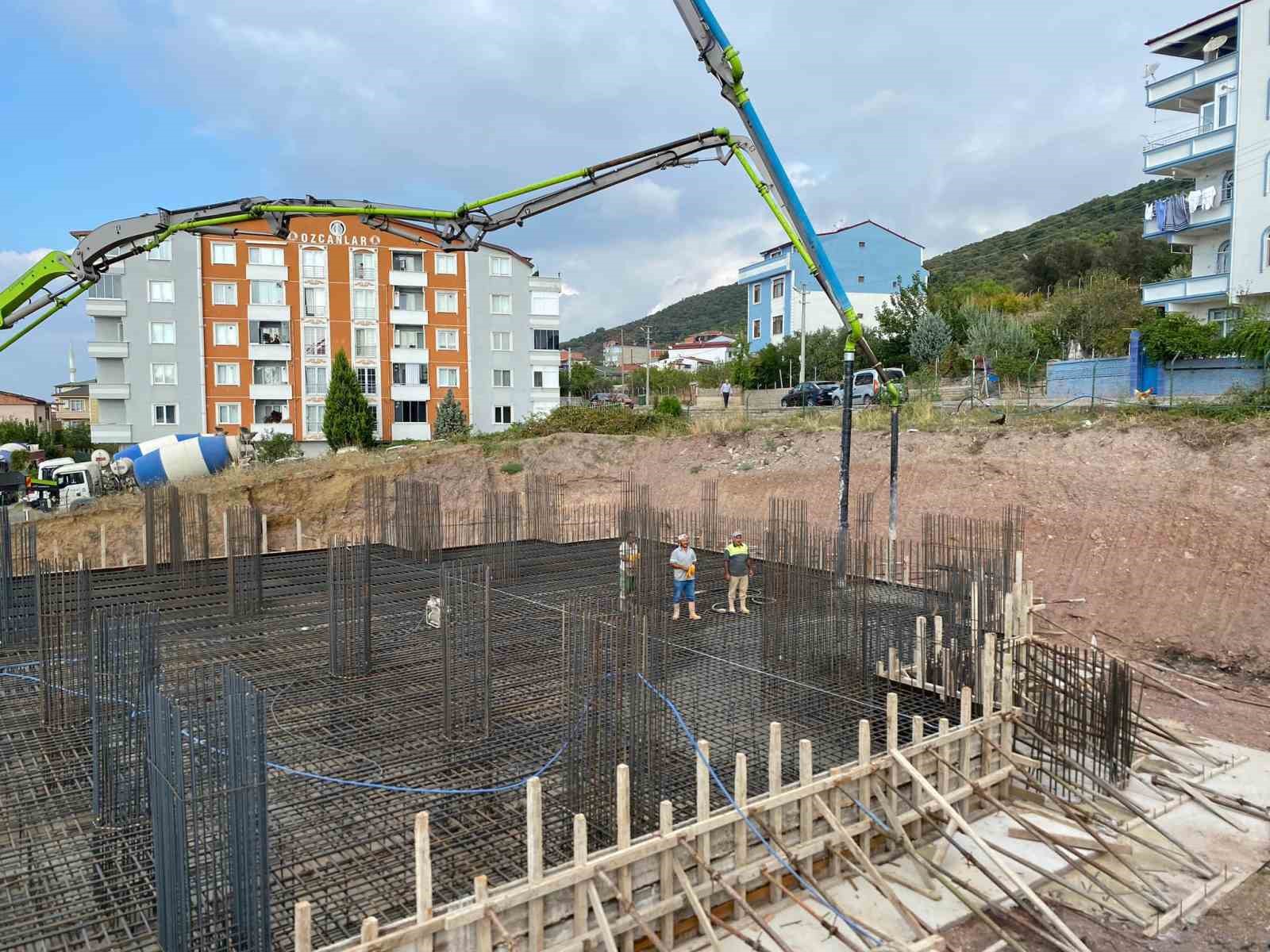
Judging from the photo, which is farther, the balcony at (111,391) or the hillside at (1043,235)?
the hillside at (1043,235)

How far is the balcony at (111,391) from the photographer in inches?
1234

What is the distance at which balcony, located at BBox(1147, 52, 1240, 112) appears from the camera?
24.2 meters

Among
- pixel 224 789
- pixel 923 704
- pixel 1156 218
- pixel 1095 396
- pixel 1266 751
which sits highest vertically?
pixel 1156 218

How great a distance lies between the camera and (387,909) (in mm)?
5020

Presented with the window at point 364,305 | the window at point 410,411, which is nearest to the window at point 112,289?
the window at point 364,305

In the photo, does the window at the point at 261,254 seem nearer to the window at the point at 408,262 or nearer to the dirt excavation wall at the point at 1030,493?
the window at the point at 408,262

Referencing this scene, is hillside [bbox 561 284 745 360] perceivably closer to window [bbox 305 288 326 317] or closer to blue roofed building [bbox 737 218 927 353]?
blue roofed building [bbox 737 218 927 353]

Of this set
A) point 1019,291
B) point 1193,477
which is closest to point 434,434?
point 1193,477

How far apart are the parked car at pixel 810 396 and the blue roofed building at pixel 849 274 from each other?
13565 mm

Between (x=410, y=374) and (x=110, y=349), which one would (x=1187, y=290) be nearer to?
(x=410, y=374)

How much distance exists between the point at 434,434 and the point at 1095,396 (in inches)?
834

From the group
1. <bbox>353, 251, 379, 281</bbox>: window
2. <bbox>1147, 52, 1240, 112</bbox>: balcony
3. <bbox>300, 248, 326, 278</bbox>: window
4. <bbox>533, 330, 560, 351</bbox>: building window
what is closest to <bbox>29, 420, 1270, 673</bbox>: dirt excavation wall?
<bbox>353, 251, 379, 281</bbox>: window

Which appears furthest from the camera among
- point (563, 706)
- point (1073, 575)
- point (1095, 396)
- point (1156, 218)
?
point (1156, 218)

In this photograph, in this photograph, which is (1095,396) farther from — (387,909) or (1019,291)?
(1019,291)
